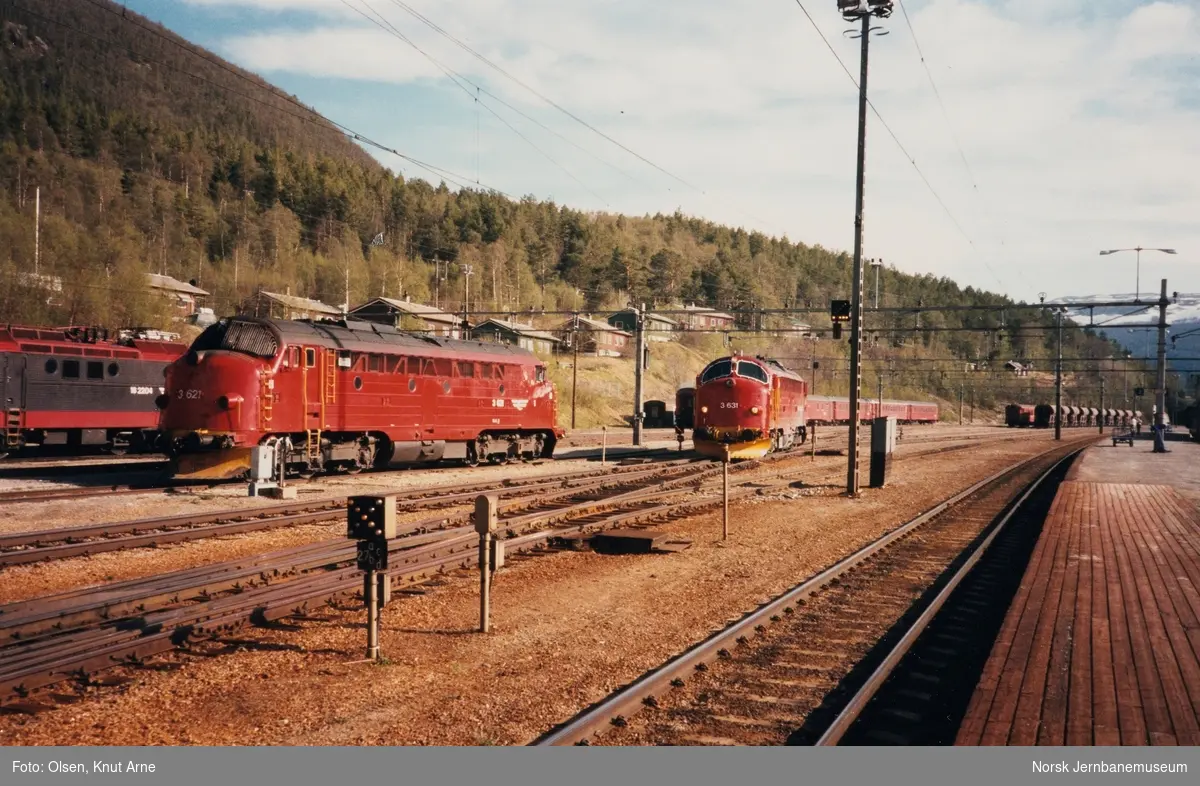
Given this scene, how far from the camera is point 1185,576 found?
40.7 feet

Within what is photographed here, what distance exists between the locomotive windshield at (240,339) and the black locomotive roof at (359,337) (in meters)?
0.20

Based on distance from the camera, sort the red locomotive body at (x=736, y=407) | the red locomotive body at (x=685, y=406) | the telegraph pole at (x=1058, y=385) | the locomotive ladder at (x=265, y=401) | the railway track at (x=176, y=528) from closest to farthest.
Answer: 1. the railway track at (x=176, y=528)
2. the locomotive ladder at (x=265, y=401)
3. the red locomotive body at (x=736, y=407)
4. the red locomotive body at (x=685, y=406)
5. the telegraph pole at (x=1058, y=385)

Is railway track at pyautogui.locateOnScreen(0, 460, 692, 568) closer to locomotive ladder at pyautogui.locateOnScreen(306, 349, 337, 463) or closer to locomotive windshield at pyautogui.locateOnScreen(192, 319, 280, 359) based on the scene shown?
locomotive ladder at pyautogui.locateOnScreen(306, 349, 337, 463)

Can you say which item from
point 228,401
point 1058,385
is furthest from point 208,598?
point 1058,385

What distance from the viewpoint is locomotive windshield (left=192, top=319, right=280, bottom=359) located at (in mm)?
21156

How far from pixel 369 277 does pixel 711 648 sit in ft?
379

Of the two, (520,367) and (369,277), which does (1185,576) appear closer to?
(520,367)

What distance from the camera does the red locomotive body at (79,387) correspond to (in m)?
27.4

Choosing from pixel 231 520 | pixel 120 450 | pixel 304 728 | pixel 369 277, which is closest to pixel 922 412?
pixel 369 277

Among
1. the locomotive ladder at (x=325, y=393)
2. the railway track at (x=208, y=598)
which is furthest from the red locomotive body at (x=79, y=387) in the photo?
the railway track at (x=208, y=598)

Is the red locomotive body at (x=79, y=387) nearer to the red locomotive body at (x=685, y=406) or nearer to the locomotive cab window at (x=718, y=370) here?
the locomotive cab window at (x=718, y=370)

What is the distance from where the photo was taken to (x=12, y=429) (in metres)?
27.4

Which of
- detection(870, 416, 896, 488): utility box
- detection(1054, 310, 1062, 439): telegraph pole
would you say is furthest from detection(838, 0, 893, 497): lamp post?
detection(1054, 310, 1062, 439): telegraph pole

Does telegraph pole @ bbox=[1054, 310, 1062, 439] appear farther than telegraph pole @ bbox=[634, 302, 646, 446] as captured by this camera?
Yes
